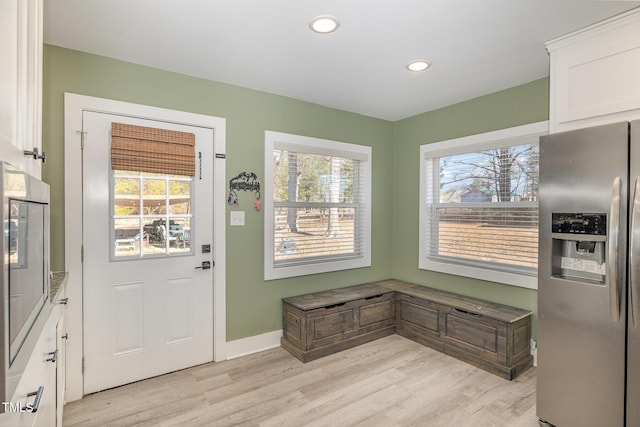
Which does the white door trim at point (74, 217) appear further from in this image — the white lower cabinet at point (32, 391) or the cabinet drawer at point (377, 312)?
the cabinet drawer at point (377, 312)

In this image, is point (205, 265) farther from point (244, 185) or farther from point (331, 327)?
point (331, 327)

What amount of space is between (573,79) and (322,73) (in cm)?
178

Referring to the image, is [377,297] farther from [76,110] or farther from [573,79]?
[76,110]

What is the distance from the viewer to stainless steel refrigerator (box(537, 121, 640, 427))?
5.77 ft

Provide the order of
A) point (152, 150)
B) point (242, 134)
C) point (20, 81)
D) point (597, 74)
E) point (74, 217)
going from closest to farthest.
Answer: point (20, 81) → point (597, 74) → point (74, 217) → point (152, 150) → point (242, 134)

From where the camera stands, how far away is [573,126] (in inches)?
85.7

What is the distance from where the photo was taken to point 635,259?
1.71 metres

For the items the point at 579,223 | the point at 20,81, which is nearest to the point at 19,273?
the point at 20,81

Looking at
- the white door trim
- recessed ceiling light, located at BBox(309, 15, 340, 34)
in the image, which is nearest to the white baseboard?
the white door trim

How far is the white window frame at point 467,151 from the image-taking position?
3014 mm

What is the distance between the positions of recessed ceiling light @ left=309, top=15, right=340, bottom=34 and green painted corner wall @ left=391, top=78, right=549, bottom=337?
6.48 ft

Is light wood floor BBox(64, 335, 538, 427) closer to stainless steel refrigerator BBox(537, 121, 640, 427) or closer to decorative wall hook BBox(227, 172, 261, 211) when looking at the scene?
stainless steel refrigerator BBox(537, 121, 640, 427)

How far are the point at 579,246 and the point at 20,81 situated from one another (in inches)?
113

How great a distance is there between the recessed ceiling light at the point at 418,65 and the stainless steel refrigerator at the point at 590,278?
1.07 metres
